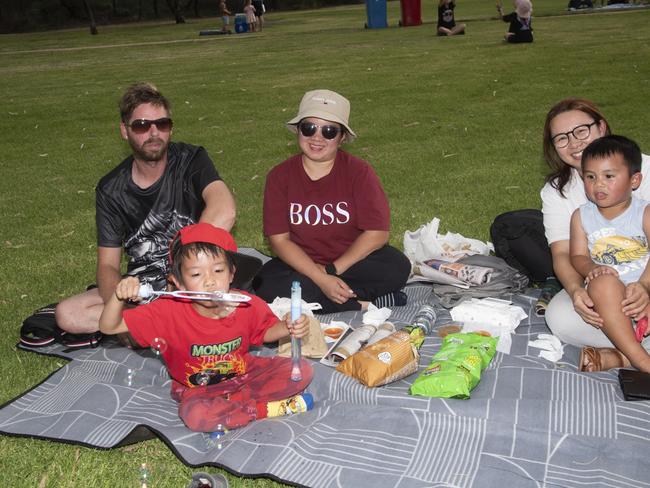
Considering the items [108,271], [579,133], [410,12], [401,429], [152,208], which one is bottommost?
[401,429]

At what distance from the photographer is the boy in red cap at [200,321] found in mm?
3455

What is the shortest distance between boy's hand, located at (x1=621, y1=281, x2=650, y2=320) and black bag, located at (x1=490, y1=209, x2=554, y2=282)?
3.76 ft

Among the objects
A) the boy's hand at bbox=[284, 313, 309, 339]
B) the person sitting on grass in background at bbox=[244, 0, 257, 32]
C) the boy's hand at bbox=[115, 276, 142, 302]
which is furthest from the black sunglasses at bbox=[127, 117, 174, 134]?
the person sitting on grass in background at bbox=[244, 0, 257, 32]

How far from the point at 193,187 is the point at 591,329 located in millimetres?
2386

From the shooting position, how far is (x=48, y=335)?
183 inches

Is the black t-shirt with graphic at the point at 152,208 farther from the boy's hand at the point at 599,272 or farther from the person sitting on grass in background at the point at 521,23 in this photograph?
the person sitting on grass in background at the point at 521,23

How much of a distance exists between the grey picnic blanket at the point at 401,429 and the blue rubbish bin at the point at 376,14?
26.9m

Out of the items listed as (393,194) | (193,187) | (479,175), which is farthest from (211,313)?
(479,175)

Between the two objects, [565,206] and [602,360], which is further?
[565,206]

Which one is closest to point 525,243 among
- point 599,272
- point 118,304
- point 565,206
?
point 565,206

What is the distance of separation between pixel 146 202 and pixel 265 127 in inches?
278

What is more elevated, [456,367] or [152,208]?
[152,208]

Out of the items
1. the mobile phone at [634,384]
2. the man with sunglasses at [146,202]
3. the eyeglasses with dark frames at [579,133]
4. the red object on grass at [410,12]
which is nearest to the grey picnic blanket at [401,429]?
the mobile phone at [634,384]

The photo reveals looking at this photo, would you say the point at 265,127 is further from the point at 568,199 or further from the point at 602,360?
the point at 602,360
